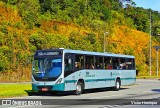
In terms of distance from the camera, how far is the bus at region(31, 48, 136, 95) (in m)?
25.4

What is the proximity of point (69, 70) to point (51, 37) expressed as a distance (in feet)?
111

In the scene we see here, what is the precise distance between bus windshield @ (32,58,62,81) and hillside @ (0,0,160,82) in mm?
21784

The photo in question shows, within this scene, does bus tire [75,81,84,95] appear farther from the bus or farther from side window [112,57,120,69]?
side window [112,57,120,69]

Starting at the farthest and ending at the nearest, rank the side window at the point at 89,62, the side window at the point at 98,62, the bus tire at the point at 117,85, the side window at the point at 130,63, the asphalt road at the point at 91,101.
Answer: the side window at the point at 130,63 → the bus tire at the point at 117,85 → the side window at the point at 98,62 → the side window at the point at 89,62 → the asphalt road at the point at 91,101

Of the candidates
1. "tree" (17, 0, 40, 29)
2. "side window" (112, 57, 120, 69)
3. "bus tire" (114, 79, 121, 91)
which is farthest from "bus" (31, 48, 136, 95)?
"tree" (17, 0, 40, 29)

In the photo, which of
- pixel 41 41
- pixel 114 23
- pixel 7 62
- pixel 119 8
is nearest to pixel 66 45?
pixel 41 41

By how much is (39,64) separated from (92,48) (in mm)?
39544

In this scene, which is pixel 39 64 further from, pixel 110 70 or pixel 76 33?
pixel 76 33

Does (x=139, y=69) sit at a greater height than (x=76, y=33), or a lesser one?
lesser

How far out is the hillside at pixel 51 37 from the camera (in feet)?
174

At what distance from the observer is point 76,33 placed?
65250 mm

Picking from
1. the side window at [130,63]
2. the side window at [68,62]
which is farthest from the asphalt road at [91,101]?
the side window at [130,63]

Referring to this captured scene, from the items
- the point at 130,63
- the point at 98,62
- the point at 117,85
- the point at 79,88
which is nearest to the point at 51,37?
the point at 130,63

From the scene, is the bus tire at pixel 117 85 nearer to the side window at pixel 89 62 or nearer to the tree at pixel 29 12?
the side window at pixel 89 62
